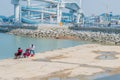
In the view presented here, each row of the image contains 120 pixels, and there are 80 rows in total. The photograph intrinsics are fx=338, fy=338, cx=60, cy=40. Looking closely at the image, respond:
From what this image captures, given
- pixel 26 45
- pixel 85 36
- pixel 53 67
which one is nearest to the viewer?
pixel 53 67

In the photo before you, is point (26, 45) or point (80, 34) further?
point (80, 34)

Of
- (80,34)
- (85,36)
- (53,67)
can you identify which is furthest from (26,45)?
(53,67)

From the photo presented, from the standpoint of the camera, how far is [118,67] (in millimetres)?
16594

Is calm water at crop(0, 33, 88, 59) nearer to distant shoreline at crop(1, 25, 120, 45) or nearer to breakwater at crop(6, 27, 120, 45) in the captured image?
breakwater at crop(6, 27, 120, 45)

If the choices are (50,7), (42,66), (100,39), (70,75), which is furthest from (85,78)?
(50,7)

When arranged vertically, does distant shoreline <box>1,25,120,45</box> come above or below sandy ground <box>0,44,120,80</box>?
below

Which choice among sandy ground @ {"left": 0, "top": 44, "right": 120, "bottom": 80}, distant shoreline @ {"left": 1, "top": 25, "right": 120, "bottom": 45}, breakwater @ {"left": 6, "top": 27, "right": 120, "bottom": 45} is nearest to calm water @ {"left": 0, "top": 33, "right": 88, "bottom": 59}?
breakwater @ {"left": 6, "top": 27, "right": 120, "bottom": 45}

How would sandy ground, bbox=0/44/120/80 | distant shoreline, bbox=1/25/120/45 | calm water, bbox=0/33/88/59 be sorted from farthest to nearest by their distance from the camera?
distant shoreline, bbox=1/25/120/45, calm water, bbox=0/33/88/59, sandy ground, bbox=0/44/120/80

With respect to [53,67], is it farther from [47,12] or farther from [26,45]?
[47,12]

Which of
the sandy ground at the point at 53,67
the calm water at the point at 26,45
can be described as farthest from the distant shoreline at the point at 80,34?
the sandy ground at the point at 53,67

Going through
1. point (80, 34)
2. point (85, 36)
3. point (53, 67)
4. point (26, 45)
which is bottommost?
point (26, 45)

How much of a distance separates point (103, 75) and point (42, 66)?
132 inches

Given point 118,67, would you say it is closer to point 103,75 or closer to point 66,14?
point 103,75

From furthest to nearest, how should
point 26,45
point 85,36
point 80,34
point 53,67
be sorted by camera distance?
point 80,34
point 85,36
point 26,45
point 53,67
